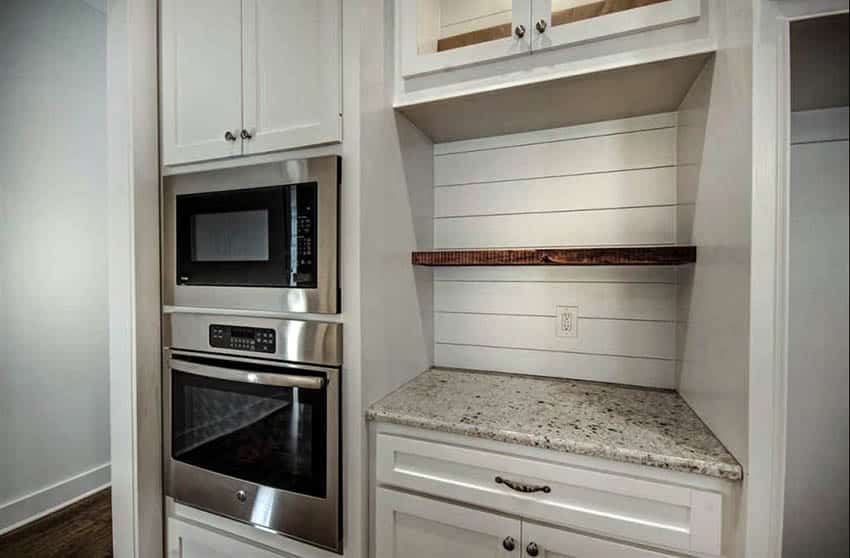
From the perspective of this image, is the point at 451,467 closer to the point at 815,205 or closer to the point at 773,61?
the point at 815,205

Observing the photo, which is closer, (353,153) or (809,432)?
(809,432)

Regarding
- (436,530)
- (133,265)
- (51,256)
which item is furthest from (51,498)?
(436,530)

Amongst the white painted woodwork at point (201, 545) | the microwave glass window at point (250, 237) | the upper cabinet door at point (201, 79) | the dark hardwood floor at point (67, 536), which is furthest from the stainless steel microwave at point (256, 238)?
the dark hardwood floor at point (67, 536)

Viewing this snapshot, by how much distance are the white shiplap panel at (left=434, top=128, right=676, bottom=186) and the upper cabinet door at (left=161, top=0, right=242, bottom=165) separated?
78 cm

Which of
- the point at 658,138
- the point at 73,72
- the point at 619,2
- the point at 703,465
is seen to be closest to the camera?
the point at 703,465

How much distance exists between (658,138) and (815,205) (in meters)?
0.82

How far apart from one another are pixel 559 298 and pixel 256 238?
105cm

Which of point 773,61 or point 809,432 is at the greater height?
point 773,61

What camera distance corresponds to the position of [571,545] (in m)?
1.04

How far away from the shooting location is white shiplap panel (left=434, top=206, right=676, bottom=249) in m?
1.46

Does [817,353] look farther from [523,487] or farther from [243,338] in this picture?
[243,338]

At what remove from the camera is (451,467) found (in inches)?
45.3

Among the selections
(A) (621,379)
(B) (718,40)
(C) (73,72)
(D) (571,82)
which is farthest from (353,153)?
(C) (73,72)

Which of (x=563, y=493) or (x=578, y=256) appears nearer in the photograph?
(x=563, y=493)
